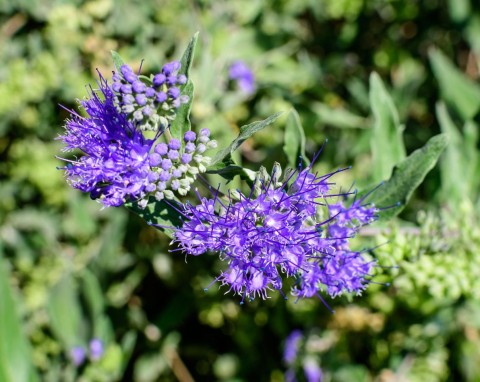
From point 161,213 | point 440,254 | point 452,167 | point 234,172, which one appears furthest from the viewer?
point 452,167

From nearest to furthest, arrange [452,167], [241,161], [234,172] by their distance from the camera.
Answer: [234,172] < [452,167] < [241,161]

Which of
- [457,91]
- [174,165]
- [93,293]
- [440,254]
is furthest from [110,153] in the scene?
[457,91]

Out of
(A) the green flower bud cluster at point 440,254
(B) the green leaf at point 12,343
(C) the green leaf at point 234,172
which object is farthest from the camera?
(B) the green leaf at point 12,343

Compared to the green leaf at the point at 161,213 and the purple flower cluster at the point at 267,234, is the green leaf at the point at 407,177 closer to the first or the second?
the purple flower cluster at the point at 267,234

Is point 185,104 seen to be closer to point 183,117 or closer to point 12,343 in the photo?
point 183,117

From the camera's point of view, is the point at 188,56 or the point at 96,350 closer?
the point at 188,56

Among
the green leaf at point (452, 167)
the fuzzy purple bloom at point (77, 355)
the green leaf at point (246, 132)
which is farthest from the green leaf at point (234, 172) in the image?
the fuzzy purple bloom at point (77, 355)

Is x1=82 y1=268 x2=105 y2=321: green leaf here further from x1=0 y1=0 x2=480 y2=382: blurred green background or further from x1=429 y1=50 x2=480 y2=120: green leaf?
x1=429 y1=50 x2=480 y2=120: green leaf
